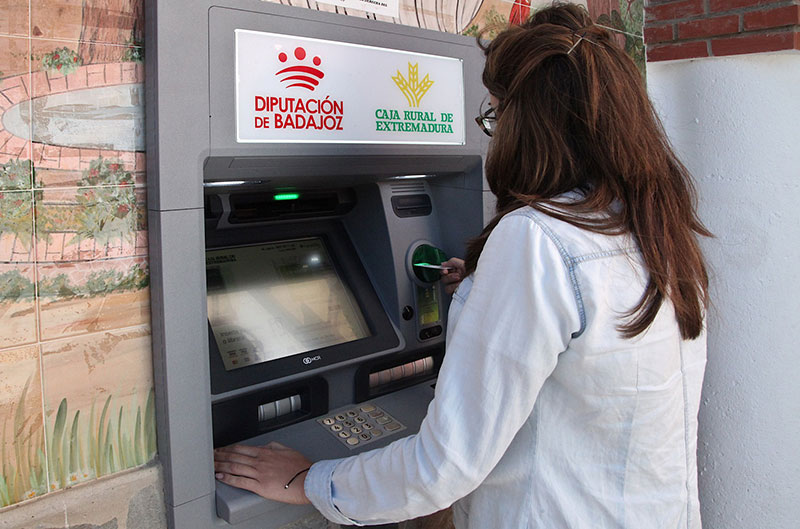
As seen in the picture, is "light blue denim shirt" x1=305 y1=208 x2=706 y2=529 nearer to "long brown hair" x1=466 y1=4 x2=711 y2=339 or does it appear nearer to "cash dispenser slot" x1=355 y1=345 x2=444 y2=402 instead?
"long brown hair" x1=466 y1=4 x2=711 y2=339

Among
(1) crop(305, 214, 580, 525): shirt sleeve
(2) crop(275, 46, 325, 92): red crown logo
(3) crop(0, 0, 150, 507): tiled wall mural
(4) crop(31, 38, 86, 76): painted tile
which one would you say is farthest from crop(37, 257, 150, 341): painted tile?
(1) crop(305, 214, 580, 525): shirt sleeve

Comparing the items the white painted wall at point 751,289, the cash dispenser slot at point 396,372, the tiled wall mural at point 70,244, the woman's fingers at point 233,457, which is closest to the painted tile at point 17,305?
the tiled wall mural at point 70,244

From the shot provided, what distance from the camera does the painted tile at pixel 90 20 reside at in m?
1.31

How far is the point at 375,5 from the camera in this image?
5.86ft

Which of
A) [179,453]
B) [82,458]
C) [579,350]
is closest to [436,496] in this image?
[579,350]

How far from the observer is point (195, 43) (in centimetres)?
141

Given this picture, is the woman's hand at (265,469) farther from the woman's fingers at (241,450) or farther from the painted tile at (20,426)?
the painted tile at (20,426)

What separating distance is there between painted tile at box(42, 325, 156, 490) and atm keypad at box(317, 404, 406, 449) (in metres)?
0.45

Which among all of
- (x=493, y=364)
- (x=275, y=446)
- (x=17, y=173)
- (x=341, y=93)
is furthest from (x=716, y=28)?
(x=17, y=173)

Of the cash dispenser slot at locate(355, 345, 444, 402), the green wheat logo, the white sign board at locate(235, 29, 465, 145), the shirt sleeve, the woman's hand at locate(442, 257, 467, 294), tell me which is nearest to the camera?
the shirt sleeve

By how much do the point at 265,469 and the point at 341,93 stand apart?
2.90 feet

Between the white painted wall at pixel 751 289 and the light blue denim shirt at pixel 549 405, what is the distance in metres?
1.60

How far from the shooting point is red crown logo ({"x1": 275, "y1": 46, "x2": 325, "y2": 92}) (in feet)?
5.10

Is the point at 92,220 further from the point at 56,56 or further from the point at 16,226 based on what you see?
the point at 56,56
